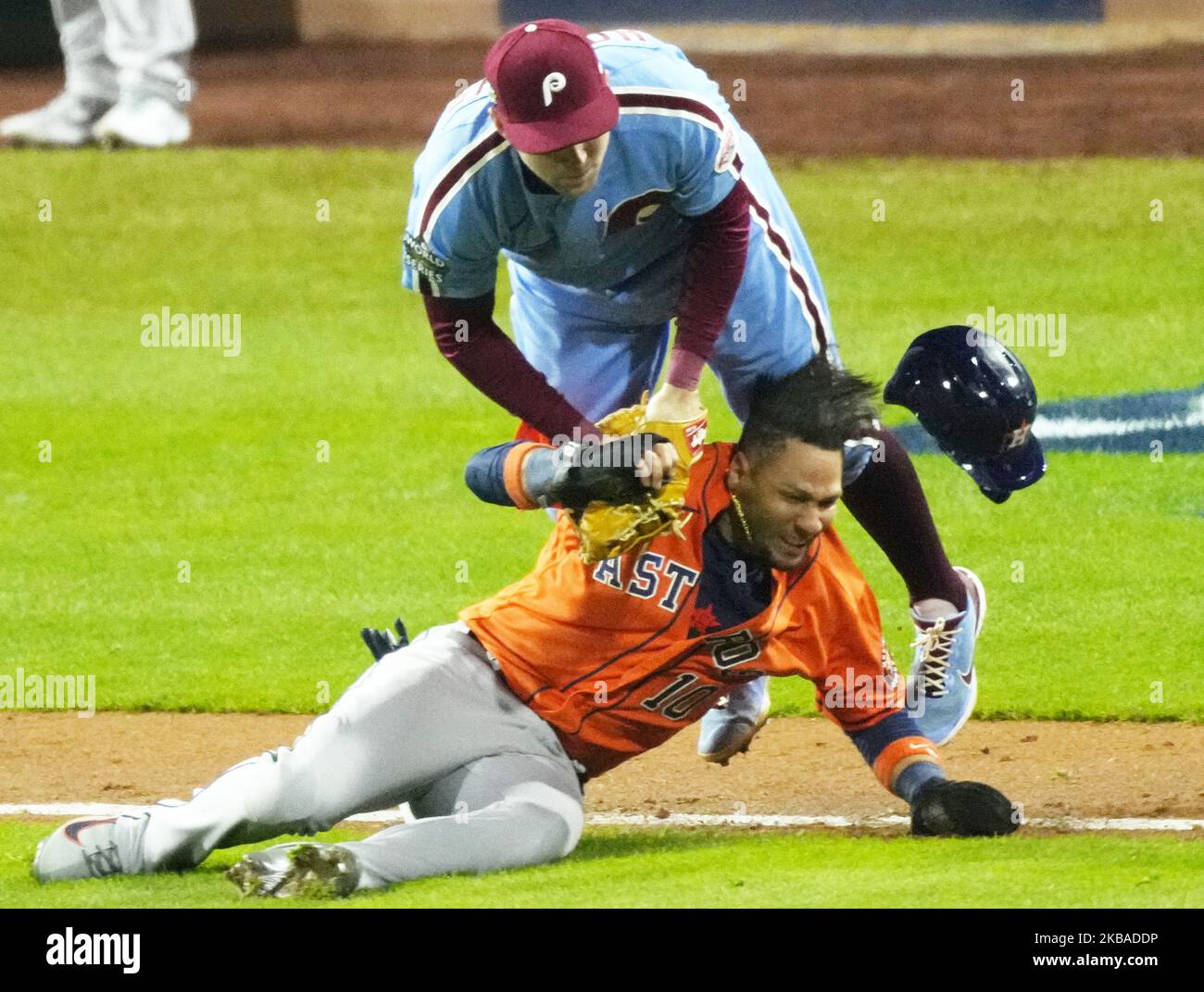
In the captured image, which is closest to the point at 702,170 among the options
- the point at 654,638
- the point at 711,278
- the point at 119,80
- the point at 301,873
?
the point at 711,278

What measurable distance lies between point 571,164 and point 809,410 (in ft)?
2.30

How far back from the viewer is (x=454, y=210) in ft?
15.1

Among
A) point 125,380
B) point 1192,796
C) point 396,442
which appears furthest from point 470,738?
point 125,380

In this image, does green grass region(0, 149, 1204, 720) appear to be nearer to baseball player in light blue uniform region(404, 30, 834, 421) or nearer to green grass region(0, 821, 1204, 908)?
baseball player in light blue uniform region(404, 30, 834, 421)

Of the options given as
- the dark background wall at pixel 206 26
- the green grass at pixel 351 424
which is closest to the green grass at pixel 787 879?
the green grass at pixel 351 424

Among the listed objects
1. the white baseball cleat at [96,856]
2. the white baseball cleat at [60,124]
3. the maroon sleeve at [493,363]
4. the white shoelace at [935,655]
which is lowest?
the white baseball cleat at [96,856]

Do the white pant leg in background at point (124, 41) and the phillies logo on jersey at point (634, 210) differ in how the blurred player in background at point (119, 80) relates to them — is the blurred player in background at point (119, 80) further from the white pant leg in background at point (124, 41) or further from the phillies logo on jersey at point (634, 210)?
the phillies logo on jersey at point (634, 210)

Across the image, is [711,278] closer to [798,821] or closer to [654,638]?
[654,638]

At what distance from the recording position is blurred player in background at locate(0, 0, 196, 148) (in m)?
15.2

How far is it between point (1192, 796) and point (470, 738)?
6.30 feet

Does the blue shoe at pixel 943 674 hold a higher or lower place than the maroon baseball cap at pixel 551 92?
lower

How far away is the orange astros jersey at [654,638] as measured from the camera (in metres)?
4.54

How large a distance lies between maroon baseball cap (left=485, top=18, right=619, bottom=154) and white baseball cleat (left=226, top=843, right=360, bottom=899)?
4.65 ft

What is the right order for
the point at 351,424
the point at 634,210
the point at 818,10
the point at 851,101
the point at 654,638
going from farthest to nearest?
the point at 818,10 → the point at 851,101 → the point at 351,424 → the point at 634,210 → the point at 654,638
